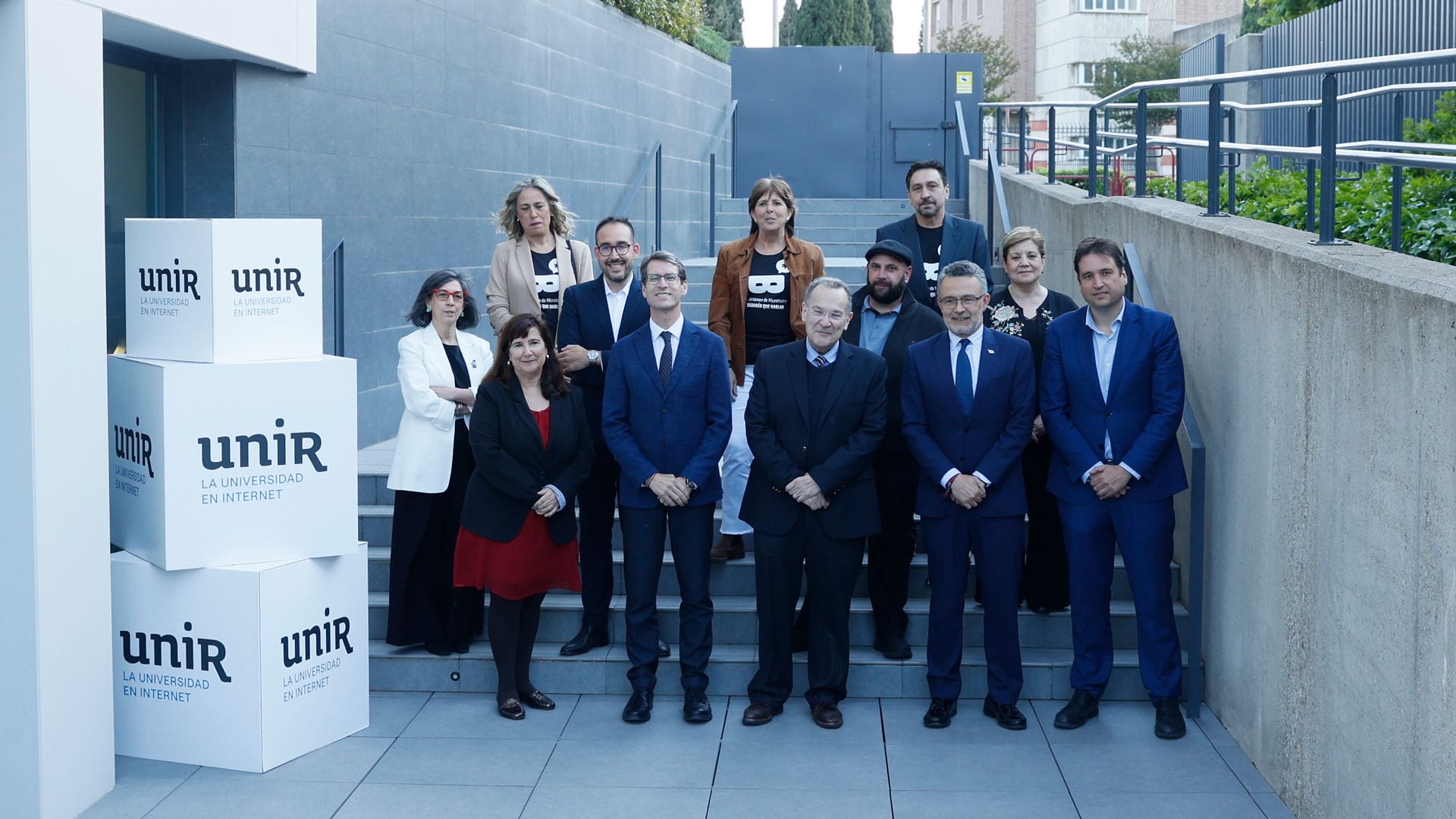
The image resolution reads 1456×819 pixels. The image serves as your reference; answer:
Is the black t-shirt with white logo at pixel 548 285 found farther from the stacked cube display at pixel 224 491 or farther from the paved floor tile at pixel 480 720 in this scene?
the paved floor tile at pixel 480 720

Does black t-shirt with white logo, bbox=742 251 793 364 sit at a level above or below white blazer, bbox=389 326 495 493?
above

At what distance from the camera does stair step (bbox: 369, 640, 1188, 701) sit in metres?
5.47

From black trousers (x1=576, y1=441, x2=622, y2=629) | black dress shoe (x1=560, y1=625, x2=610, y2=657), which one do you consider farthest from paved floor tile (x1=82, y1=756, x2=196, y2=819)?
black trousers (x1=576, y1=441, x2=622, y2=629)

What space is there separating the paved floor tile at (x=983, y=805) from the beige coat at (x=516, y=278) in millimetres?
2546

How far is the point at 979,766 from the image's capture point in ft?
15.8

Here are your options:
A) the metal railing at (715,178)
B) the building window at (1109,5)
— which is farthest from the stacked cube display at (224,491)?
the building window at (1109,5)

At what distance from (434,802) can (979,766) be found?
1.82 m

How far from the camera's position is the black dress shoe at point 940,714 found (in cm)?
517

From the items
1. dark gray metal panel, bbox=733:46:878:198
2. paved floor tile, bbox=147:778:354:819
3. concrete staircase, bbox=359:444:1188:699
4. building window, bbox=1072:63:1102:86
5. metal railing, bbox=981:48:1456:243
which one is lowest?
paved floor tile, bbox=147:778:354:819

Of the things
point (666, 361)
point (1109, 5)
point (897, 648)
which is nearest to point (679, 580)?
point (666, 361)

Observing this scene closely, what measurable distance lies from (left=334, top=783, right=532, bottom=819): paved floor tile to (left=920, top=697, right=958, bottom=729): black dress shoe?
4.93 feet

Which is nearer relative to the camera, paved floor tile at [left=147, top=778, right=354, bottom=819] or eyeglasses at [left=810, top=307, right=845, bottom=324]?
paved floor tile at [left=147, top=778, right=354, bottom=819]

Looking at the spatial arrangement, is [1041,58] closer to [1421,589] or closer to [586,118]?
[586,118]

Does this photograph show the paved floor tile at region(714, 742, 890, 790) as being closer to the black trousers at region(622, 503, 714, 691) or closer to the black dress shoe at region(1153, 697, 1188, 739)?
the black trousers at region(622, 503, 714, 691)
